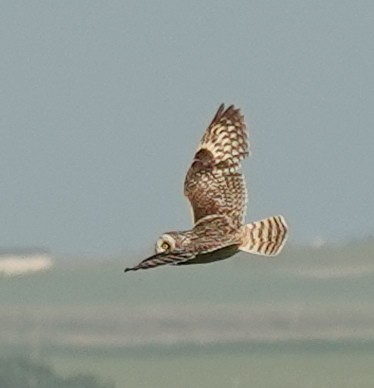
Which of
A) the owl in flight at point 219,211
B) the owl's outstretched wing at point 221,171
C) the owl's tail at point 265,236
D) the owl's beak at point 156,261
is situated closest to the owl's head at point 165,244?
the owl in flight at point 219,211

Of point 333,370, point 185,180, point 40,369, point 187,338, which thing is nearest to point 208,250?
point 185,180

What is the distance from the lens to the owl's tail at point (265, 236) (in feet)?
50.1

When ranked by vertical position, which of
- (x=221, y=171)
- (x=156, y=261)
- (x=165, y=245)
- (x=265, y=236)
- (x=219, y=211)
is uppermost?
(x=221, y=171)

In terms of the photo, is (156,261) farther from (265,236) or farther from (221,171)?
(221,171)

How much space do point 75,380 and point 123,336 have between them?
71.8 feet

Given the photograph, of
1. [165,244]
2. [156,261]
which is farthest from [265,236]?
[156,261]

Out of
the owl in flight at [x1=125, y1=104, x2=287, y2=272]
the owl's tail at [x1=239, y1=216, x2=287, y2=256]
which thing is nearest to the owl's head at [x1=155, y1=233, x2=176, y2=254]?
the owl in flight at [x1=125, y1=104, x2=287, y2=272]

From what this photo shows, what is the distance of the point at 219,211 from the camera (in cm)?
1633

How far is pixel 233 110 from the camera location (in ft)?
57.7

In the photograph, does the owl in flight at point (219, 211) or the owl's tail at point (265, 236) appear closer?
the owl in flight at point (219, 211)

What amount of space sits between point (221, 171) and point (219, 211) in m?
0.66

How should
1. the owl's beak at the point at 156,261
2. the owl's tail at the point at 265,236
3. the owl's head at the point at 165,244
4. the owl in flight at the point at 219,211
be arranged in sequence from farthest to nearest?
the owl's tail at the point at 265,236 → the owl in flight at the point at 219,211 → the owl's head at the point at 165,244 → the owl's beak at the point at 156,261

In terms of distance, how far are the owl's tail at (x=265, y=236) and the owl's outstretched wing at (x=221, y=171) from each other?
36 cm

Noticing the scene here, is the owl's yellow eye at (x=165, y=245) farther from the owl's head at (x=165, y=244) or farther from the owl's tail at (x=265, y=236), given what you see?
the owl's tail at (x=265, y=236)
